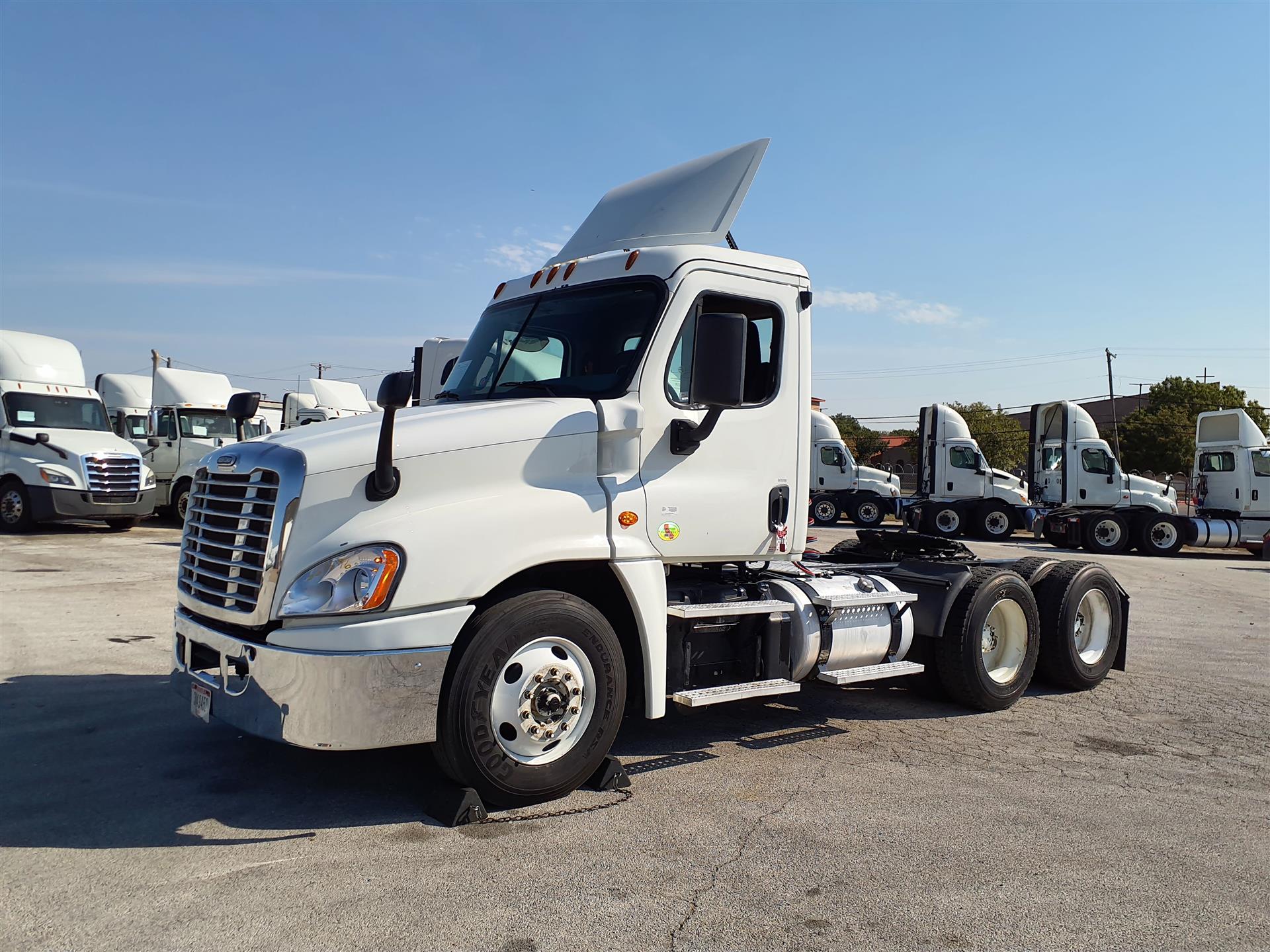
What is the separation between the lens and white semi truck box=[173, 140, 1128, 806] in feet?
13.6

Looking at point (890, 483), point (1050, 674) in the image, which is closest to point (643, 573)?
point (1050, 674)

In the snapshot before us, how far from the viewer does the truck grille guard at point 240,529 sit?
4.17 meters

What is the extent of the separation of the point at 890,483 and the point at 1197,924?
1176 inches

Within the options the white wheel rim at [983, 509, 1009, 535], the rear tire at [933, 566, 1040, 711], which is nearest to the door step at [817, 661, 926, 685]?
Answer: the rear tire at [933, 566, 1040, 711]

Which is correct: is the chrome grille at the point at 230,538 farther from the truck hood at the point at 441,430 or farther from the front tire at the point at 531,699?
the front tire at the point at 531,699

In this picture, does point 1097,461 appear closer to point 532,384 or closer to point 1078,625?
point 1078,625

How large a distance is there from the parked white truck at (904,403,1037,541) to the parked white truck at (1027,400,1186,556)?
1328 millimetres

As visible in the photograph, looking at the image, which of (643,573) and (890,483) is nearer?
(643,573)

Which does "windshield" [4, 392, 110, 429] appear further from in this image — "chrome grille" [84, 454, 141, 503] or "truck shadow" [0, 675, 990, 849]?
"truck shadow" [0, 675, 990, 849]

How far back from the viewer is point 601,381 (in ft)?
16.8

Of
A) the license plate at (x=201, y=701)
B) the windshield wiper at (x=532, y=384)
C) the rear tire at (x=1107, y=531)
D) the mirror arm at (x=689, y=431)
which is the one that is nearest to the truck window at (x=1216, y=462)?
the rear tire at (x=1107, y=531)

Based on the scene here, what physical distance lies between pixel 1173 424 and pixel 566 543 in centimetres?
6088

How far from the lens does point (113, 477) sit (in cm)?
1850

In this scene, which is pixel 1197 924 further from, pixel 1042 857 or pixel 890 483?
pixel 890 483
